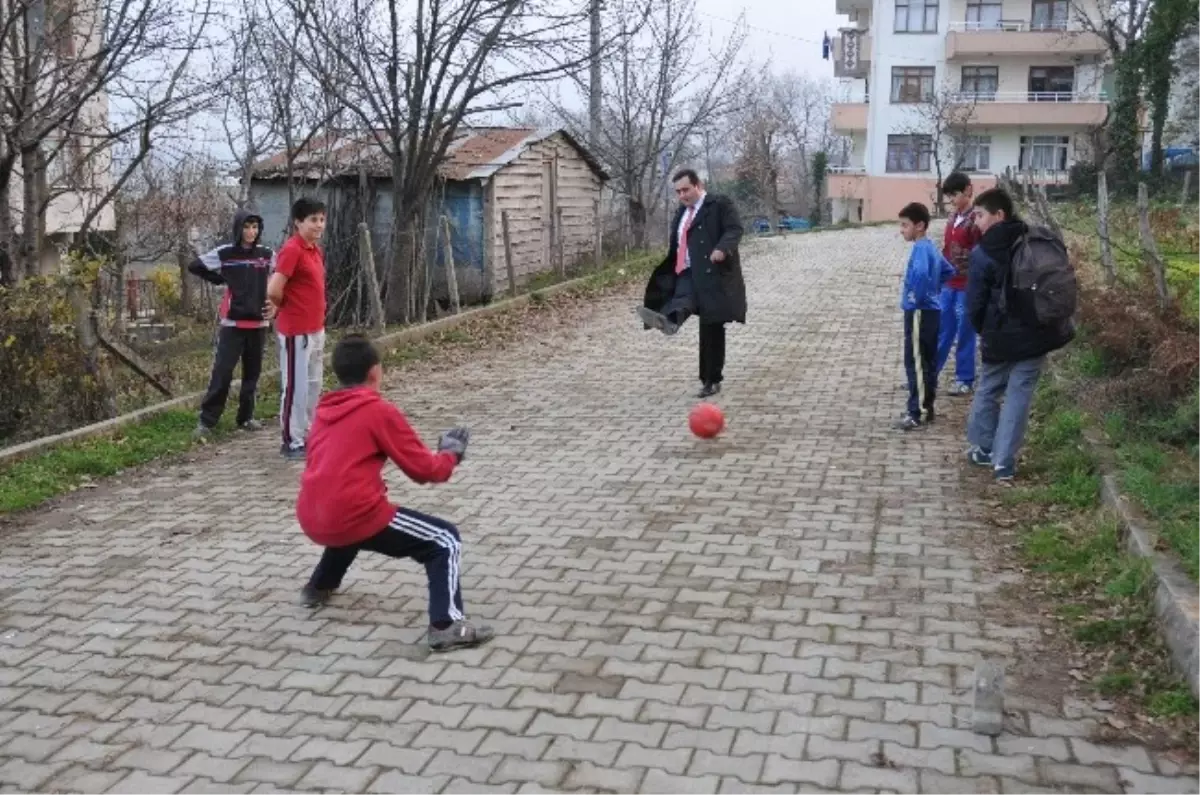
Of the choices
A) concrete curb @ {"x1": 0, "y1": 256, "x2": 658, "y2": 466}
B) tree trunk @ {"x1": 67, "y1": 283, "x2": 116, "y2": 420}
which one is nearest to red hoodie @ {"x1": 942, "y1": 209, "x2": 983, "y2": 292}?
concrete curb @ {"x1": 0, "y1": 256, "x2": 658, "y2": 466}

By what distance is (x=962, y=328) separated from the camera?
9555 millimetres

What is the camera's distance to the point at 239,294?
8.49 meters

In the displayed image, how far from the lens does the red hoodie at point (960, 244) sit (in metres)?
9.02

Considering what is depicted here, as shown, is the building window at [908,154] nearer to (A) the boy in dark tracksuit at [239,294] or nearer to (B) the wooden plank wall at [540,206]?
(B) the wooden plank wall at [540,206]

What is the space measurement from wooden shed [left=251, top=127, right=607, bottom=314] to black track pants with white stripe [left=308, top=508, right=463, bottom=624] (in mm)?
14964

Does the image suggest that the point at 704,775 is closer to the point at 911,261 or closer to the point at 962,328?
the point at 911,261

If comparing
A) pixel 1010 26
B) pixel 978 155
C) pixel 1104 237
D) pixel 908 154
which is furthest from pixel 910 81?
pixel 1104 237

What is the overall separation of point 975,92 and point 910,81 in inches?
110

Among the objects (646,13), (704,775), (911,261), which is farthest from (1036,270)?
(646,13)

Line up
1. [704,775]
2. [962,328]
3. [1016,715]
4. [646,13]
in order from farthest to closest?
1. [646,13]
2. [962,328]
3. [1016,715]
4. [704,775]

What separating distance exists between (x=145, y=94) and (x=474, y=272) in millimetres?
10340

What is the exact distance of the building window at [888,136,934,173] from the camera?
49.7 meters

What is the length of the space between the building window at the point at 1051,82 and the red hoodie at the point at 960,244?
44.0 metres

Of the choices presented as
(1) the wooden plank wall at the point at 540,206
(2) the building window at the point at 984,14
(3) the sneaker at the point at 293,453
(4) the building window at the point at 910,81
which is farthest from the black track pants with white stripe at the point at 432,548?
(2) the building window at the point at 984,14
